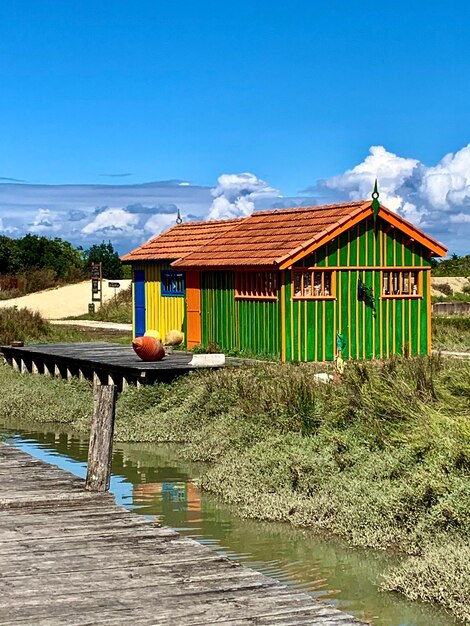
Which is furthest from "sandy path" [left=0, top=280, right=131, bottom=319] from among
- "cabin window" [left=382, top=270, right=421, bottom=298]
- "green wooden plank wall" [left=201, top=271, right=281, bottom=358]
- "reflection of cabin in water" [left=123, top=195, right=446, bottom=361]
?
"cabin window" [left=382, top=270, right=421, bottom=298]

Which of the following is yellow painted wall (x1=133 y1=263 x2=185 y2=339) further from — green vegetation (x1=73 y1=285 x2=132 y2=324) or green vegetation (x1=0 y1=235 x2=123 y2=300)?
green vegetation (x1=0 y1=235 x2=123 y2=300)

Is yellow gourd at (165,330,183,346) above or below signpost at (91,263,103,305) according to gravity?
below

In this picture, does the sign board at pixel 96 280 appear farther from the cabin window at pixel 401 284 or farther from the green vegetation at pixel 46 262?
the cabin window at pixel 401 284

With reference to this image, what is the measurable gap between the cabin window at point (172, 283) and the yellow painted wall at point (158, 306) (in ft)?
0.37

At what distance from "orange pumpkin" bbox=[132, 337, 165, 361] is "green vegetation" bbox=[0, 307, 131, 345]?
9729mm

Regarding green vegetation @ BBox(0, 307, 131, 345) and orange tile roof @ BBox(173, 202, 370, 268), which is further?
green vegetation @ BBox(0, 307, 131, 345)

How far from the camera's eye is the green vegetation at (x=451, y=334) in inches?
1143

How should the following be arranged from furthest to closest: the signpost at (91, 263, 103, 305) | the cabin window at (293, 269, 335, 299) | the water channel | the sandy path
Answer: the signpost at (91, 263, 103, 305), the sandy path, the cabin window at (293, 269, 335, 299), the water channel

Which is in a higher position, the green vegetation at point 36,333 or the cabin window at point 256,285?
the cabin window at point 256,285

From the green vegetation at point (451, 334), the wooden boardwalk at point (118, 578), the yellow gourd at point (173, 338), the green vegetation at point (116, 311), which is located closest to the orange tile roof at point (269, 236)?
the yellow gourd at point (173, 338)

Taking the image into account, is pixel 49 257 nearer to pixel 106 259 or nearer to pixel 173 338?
pixel 106 259

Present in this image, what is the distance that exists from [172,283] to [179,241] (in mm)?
1574

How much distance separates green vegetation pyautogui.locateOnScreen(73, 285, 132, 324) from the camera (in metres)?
47.1

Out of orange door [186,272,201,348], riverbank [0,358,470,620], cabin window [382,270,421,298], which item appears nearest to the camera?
riverbank [0,358,470,620]
